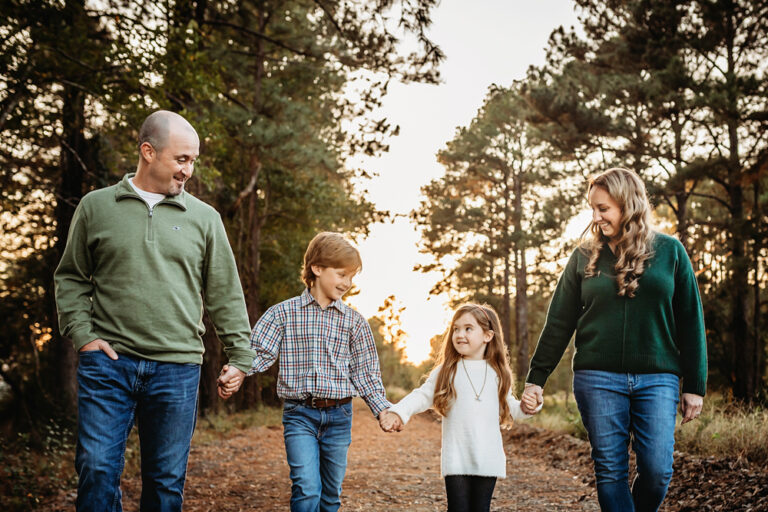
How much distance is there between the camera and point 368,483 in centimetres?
827

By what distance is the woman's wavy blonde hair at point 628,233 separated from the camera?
371cm

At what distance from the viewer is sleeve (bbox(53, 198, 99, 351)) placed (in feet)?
10.3

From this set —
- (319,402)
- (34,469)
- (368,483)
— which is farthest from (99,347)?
(34,469)

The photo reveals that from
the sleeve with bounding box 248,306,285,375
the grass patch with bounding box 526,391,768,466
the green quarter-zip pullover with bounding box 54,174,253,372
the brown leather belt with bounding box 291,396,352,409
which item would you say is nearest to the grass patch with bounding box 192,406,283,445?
the grass patch with bounding box 526,391,768,466

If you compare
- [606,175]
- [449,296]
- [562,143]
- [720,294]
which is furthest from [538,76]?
[449,296]

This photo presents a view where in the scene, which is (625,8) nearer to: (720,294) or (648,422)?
(720,294)

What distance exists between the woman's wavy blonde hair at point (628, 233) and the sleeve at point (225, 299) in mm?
1980

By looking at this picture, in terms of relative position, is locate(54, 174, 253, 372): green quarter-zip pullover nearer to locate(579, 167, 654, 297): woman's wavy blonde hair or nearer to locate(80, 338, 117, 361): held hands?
locate(80, 338, 117, 361): held hands

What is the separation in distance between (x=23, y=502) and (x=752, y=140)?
16821 millimetres

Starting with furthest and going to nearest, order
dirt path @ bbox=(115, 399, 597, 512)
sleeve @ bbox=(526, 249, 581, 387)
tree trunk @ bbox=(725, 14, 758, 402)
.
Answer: tree trunk @ bbox=(725, 14, 758, 402)
dirt path @ bbox=(115, 399, 597, 512)
sleeve @ bbox=(526, 249, 581, 387)

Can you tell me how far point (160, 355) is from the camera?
3225 mm

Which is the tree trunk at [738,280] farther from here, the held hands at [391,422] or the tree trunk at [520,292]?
the held hands at [391,422]

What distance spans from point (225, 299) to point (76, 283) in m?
0.73

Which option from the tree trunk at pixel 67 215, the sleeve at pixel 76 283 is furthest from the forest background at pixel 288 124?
the sleeve at pixel 76 283
